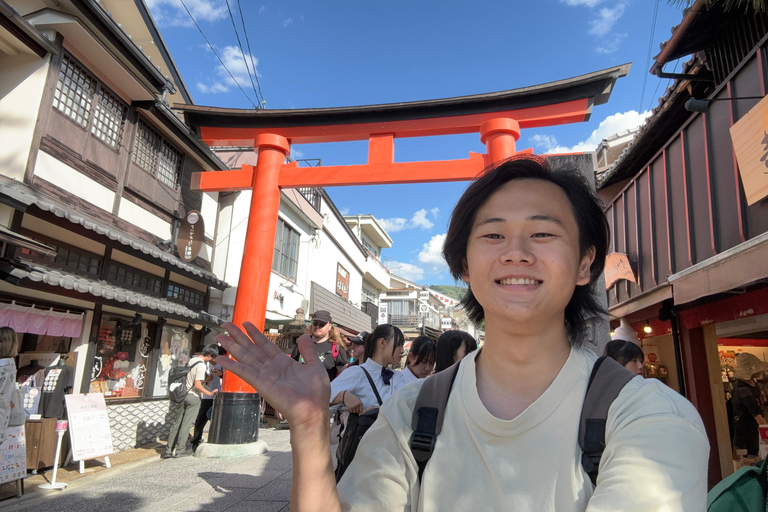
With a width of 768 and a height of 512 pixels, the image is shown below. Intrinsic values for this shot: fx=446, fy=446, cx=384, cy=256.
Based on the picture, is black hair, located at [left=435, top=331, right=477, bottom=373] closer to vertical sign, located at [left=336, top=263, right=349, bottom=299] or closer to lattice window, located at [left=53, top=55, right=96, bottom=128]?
lattice window, located at [left=53, top=55, right=96, bottom=128]

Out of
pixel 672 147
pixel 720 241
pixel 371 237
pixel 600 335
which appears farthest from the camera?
pixel 371 237

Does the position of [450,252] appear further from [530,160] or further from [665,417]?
[665,417]

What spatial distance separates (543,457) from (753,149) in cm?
512

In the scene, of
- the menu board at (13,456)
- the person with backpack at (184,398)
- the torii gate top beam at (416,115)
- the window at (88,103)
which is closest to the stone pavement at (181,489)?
the menu board at (13,456)

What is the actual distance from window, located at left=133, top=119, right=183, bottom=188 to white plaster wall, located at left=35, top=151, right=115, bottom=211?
1.26 metres

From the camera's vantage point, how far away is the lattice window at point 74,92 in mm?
7398

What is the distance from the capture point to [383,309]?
97.3ft

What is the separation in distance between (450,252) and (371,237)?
2781 cm

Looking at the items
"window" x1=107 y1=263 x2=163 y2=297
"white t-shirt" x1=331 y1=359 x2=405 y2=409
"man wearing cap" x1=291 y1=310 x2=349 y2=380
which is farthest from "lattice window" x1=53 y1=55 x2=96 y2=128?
"white t-shirt" x1=331 y1=359 x2=405 y2=409

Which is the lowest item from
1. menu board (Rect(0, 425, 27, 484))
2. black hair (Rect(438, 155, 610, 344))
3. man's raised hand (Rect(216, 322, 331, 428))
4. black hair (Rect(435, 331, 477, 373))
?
menu board (Rect(0, 425, 27, 484))

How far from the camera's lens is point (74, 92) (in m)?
7.71

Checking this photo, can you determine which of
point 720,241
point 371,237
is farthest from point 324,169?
point 371,237

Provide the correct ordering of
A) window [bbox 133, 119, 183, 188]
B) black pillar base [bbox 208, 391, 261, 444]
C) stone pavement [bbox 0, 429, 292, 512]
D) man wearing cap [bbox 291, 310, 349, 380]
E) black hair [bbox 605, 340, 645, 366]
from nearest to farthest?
black hair [bbox 605, 340, 645, 366] → stone pavement [bbox 0, 429, 292, 512] → man wearing cap [bbox 291, 310, 349, 380] → black pillar base [bbox 208, 391, 261, 444] → window [bbox 133, 119, 183, 188]

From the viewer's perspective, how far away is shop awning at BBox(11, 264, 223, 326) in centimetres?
576
